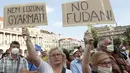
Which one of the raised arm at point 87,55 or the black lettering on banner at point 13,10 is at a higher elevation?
the black lettering on banner at point 13,10

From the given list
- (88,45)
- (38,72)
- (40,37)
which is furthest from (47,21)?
(40,37)

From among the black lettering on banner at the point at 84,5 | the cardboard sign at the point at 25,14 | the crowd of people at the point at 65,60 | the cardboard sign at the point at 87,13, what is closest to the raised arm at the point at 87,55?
the crowd of people at the point at 65,60

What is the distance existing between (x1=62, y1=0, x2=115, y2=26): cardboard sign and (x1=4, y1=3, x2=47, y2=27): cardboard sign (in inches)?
28.2

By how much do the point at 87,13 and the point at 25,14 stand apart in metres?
1.37

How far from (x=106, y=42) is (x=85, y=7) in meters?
0.72

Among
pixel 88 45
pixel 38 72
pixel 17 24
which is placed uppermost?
pixel 17 24

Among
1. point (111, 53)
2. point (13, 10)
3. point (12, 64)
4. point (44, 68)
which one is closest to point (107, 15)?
point (111, 53)

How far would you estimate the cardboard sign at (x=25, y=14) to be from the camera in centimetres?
591

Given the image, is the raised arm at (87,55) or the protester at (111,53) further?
the protester at (111,53)

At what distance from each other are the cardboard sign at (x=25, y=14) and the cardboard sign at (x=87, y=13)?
2.35 ft

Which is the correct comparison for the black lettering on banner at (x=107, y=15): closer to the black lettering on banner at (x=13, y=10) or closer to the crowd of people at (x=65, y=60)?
the crowd of people at (x=65, y=60)

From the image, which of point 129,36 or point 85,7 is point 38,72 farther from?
point 129,36

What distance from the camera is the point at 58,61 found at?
167 inches

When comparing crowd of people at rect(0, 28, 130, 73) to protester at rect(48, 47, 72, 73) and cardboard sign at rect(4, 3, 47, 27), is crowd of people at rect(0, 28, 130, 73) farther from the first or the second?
cardboard sign at rect(4, 3, 47, 27)
